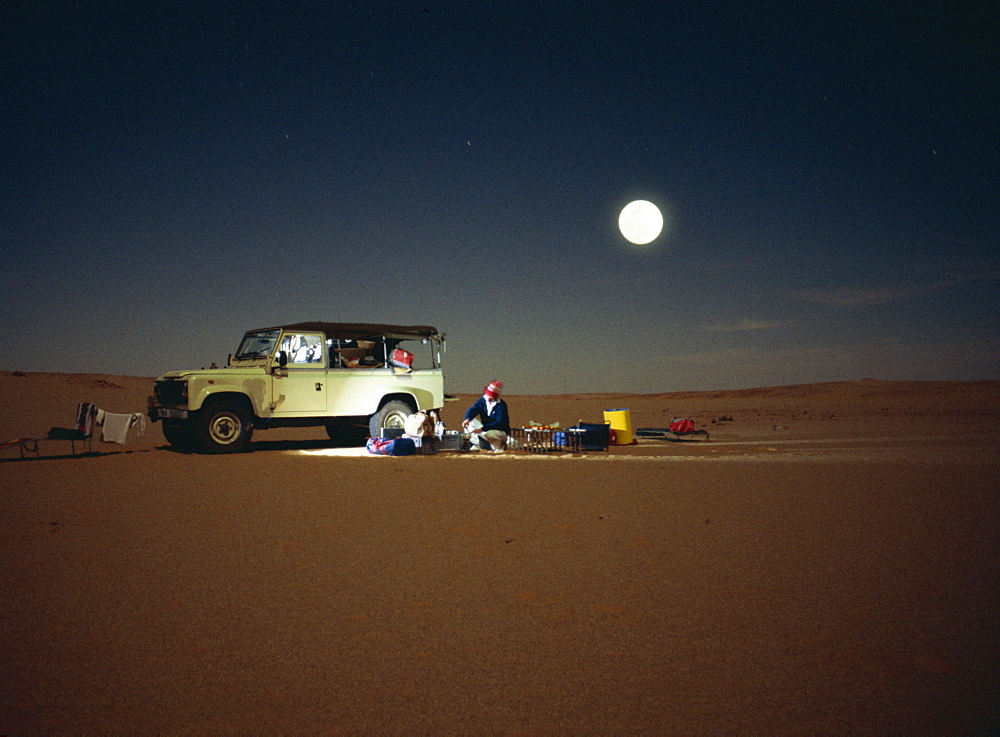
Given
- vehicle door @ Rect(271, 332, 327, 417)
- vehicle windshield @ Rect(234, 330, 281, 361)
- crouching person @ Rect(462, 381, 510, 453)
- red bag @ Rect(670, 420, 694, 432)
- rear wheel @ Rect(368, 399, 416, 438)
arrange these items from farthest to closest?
red bag @ Rect(670, 420, 694, 432) < rear wheel @ Rect(368, 399, 416, 438) < crouching person @ Rect(462, 381, 510, 453) < vehicle windshield @ Rect(234, 330, 281, 361) < vehicle door @ Rect(271, 332, 327, 417)

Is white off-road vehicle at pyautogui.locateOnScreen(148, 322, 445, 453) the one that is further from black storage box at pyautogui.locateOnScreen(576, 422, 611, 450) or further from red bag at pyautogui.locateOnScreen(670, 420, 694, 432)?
red bag at pyautogui.locateOnScreen(670, 420, 694, 432)

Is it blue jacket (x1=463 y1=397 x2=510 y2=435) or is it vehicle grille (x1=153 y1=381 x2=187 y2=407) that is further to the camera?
blue jacket (x1=463 y1=397 x2=510 y2=435)

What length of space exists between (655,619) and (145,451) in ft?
46.4

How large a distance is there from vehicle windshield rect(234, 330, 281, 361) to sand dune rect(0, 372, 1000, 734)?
5.54m

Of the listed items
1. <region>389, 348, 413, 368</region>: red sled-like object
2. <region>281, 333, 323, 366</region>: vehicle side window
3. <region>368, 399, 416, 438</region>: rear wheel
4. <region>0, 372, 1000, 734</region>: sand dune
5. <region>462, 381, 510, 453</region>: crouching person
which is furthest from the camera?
<region>389, 348, 413, 368</region>: red sled-like object

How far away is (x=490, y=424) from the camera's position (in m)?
15.2

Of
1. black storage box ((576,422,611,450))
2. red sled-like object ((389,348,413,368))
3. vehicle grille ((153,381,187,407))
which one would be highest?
red sled-like object ((389,348,413,368))

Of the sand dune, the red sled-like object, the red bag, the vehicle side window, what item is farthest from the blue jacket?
the sand dune

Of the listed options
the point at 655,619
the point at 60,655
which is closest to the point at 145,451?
the point at 60,655

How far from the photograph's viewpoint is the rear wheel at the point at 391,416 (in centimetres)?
1544

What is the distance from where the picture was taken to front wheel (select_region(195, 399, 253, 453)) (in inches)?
547

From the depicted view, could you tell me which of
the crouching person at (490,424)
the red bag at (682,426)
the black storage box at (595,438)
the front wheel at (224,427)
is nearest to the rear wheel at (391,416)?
the crouching person at (490,424)

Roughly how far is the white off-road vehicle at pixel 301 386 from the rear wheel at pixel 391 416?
0.9 inches

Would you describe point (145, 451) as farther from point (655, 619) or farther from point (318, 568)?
point (655, 619)
